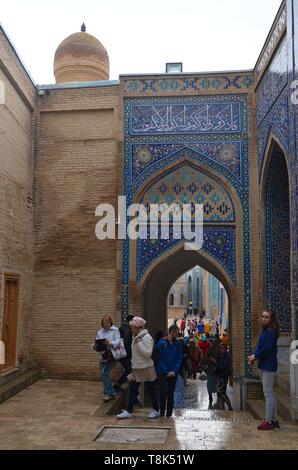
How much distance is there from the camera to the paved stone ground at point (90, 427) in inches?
174

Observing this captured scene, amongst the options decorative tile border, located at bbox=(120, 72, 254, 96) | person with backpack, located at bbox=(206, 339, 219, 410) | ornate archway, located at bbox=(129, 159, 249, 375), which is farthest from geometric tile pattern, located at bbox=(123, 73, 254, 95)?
person with backpack, located at bbox=(206, 339, 219, 410)

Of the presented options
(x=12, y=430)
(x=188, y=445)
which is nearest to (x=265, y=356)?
(x=188, y=445)

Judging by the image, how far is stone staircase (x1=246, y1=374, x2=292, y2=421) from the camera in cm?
575

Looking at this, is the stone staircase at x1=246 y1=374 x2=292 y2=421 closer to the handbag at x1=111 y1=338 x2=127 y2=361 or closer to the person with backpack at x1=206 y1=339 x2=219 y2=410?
the person with backpack at x1=206 y1=339 x2=219 y2=410

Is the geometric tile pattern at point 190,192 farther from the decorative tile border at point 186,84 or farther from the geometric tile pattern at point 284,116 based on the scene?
the decorative tile border at point 186,84

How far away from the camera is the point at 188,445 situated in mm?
4418

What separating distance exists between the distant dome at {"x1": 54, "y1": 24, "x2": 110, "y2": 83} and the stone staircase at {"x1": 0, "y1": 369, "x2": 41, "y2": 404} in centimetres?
851

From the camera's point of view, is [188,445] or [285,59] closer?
[188,445]

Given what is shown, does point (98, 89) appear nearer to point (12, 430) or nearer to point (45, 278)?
point (45, 278)

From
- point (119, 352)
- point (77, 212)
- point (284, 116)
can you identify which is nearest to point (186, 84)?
point (284, 116)

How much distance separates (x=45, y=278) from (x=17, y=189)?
1.61m

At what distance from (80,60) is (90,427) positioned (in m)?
11.0

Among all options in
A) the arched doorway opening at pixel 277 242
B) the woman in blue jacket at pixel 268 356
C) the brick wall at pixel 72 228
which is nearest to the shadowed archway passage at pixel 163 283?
the arched doorway opening at pixel 277 242
